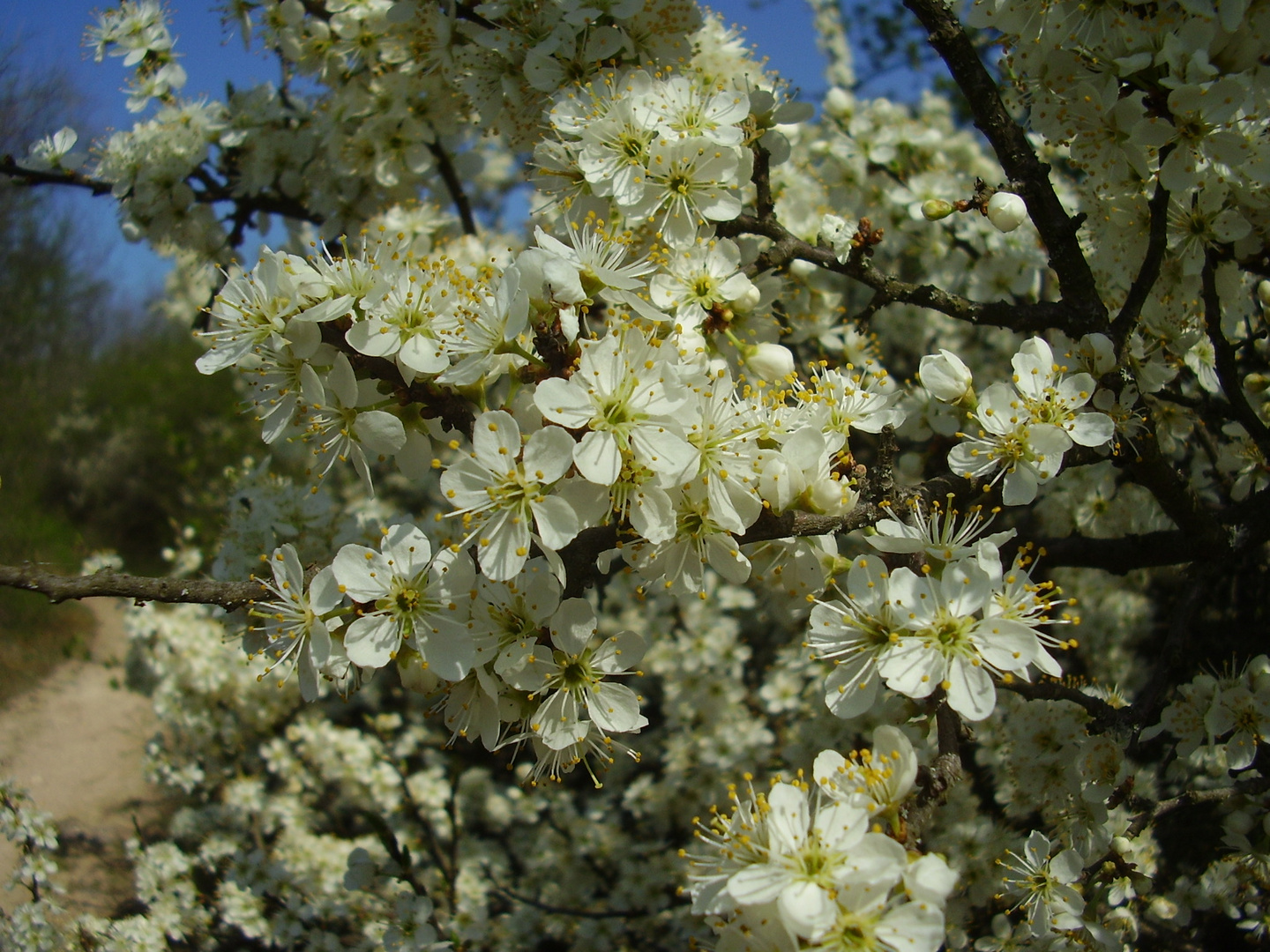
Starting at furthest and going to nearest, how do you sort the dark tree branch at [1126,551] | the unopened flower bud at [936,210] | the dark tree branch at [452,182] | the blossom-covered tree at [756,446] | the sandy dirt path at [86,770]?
the sandy dirt path at [86,770], the dark tree branch at [452,182], the dark tree branch at [1126,551], the unopened flower bud at [936,210], the blossom-covered tree at [756,446]

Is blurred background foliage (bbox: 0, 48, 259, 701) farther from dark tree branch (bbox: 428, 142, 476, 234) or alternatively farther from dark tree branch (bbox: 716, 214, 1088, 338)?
dark tree branch (bbox: 716, 214, 1088, 338)

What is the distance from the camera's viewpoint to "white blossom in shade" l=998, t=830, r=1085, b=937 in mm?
1676

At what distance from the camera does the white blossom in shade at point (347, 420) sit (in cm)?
153

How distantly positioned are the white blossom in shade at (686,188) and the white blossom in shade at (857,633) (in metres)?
1.02

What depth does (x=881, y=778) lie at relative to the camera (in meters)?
1.31

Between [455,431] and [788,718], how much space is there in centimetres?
287

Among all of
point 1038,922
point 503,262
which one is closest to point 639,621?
point 503,262

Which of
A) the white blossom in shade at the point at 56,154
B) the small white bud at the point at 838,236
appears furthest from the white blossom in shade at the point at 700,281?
the white blossom in shade at the point at 56,154

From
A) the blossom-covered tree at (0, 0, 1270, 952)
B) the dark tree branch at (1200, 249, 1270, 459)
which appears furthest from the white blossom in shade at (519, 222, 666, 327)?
the dark tree branch at (1200, 249, 1270, 459)

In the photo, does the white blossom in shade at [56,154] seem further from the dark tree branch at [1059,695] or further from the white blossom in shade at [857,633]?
the dark tree branch at [1059,695]

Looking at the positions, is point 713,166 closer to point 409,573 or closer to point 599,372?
point 599,372

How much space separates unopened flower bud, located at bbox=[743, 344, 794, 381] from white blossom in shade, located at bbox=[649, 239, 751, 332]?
16 centimetres

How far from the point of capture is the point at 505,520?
4.60 ft

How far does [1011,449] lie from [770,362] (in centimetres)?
62
